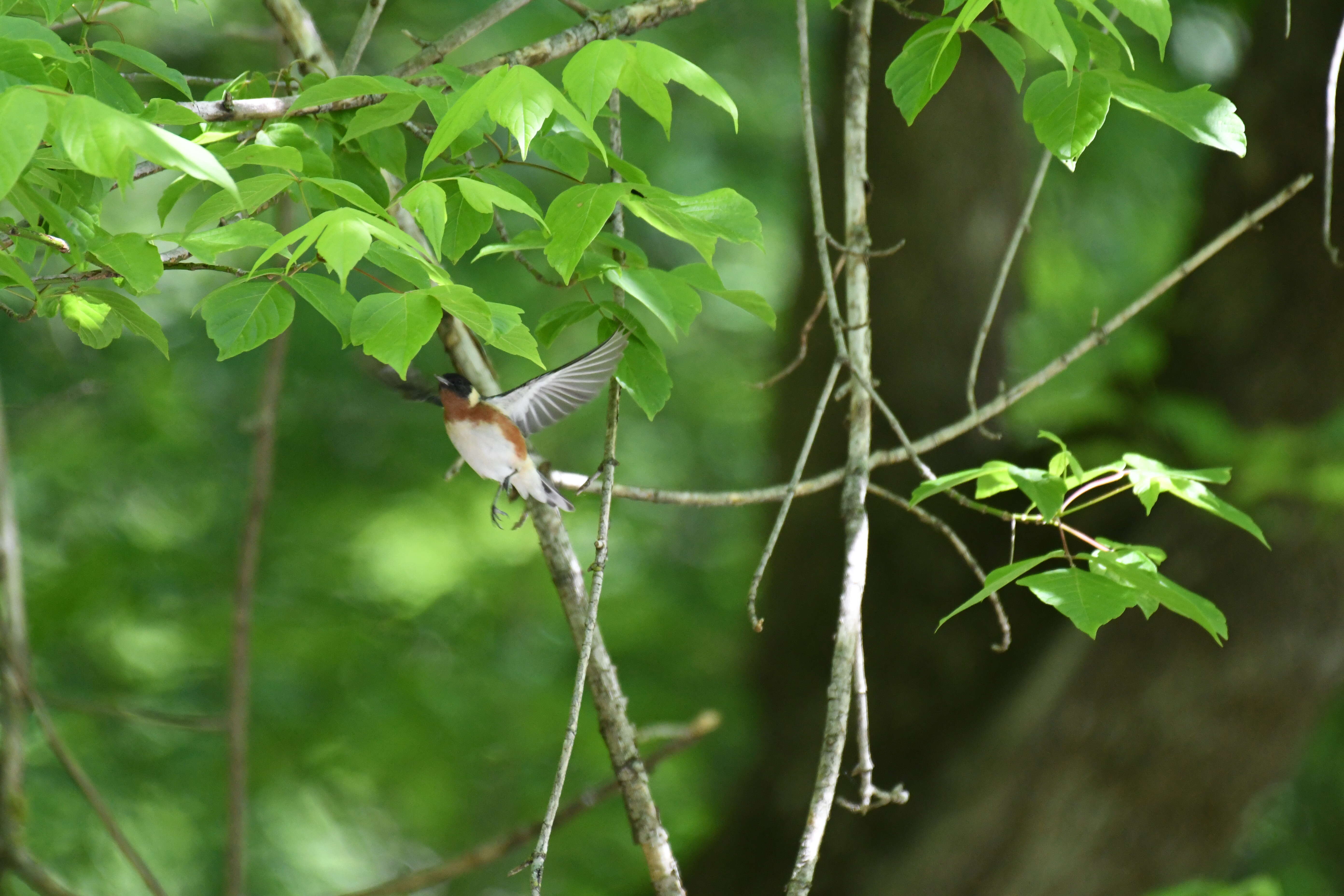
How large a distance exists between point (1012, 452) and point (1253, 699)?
1.15 metres

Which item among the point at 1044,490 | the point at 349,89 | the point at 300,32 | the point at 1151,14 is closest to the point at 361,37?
the point at 300,32

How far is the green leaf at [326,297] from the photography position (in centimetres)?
139

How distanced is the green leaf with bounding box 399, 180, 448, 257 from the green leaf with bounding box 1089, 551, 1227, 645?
1065 millimetres

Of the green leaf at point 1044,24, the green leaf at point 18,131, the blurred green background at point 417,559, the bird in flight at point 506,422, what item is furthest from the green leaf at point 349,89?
the blurred green background at point 417,559

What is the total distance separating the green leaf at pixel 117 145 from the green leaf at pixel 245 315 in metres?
0.28

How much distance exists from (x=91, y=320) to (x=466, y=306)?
0.72 metres

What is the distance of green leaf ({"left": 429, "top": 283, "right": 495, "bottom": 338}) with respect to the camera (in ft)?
4.05

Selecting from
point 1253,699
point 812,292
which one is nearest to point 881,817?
point 1253,699

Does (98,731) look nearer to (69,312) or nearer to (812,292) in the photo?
(812,292)

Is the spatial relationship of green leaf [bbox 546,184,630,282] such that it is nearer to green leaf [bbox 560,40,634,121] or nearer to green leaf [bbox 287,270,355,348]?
green leaf [bbox 560,40,634,121]

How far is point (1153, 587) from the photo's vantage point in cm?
152

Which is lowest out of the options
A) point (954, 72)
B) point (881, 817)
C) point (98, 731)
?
point (98, 731)

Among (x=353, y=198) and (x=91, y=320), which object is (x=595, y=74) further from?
(x=91, y=320)

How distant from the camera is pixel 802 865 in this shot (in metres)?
1.47
